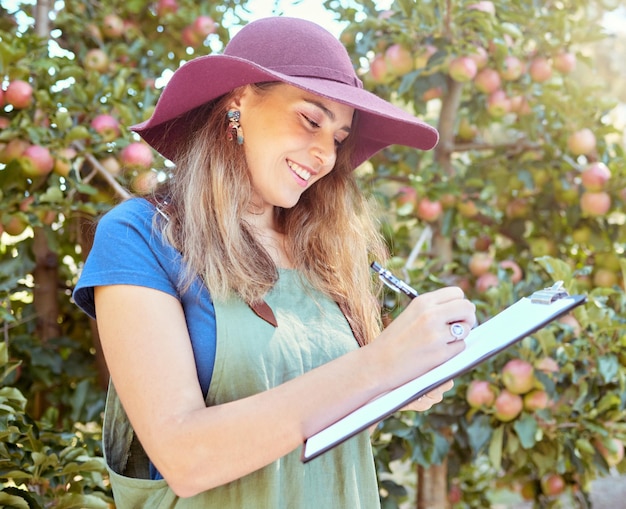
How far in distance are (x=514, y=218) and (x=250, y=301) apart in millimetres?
1712

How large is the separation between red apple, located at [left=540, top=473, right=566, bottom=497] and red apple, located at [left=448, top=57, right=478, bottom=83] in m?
1.16

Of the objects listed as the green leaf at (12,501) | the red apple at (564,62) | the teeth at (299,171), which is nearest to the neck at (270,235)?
the teeth at (299,171)

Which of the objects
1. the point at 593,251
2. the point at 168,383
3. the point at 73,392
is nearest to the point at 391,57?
the point at 593,251

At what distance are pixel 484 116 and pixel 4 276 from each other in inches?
60.7

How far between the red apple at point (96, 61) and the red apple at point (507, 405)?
4.54ft

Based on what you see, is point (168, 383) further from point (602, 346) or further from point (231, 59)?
point (602, 346)

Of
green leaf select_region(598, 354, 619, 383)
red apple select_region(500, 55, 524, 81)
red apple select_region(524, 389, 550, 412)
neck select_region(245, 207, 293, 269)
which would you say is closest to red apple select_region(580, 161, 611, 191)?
red apple select_region(500, 55, 524, 81)

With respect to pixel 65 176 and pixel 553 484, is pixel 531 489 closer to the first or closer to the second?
pixel 553 484

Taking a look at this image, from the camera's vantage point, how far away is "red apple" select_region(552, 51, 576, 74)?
2.37m

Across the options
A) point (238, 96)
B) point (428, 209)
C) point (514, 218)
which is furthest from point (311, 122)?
point (514, 218)

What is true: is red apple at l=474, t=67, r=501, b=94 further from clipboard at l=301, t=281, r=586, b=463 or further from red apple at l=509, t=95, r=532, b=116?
clipboard at l=301, t=281, r=586, b=463

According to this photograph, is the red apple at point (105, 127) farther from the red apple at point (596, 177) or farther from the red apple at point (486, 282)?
the red apple at point (596, 177)

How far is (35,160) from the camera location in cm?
188

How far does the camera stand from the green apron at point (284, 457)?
103 cm
